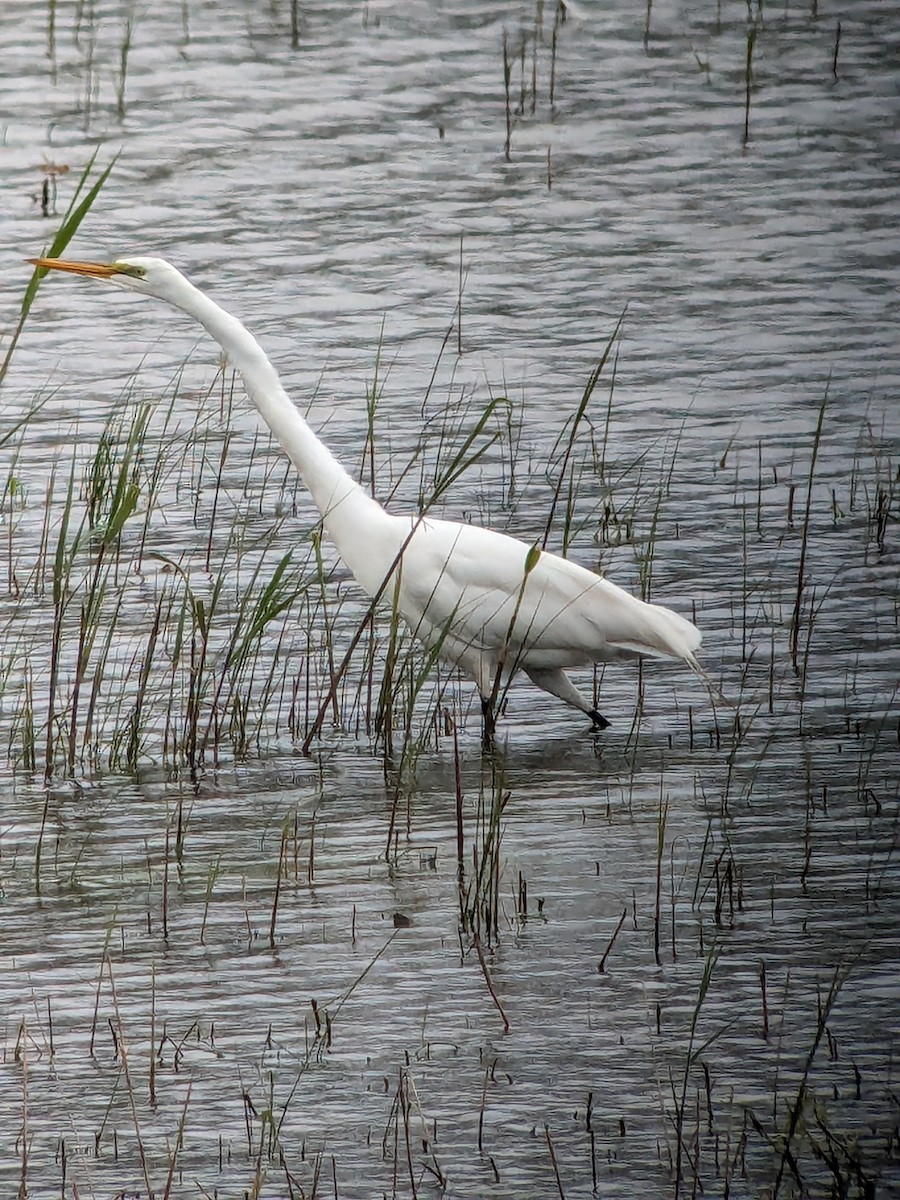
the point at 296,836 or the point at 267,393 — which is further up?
the point at 267,393

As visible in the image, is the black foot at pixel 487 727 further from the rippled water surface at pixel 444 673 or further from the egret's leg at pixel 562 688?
the egret's leg at pixel 562 688

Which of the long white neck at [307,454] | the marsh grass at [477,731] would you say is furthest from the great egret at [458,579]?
the marsh grass at [477,731]

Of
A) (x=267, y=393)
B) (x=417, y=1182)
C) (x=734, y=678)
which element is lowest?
(x=734, y=678)

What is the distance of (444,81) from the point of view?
44.2 ft

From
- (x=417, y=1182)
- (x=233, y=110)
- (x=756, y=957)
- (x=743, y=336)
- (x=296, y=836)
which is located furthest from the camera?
(x=233, y=110)

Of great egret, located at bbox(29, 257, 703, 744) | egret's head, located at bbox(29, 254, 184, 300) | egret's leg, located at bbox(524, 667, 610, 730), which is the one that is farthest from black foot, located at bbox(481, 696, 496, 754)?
egret's head, located at bbox(29, 254, 184, 300)

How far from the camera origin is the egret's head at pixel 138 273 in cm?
647

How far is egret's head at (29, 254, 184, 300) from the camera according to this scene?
6469mm

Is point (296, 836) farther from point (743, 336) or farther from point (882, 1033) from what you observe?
point (743, 336)

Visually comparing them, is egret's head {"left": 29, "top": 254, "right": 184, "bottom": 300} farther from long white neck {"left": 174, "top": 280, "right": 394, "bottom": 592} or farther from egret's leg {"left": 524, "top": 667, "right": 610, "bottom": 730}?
egret's leg {"left": 524, "top": 667, "right": 610, "bottom": 730}

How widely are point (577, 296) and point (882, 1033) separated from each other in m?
6.37

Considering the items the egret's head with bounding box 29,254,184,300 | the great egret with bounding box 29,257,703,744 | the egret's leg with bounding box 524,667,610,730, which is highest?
the egret's head with bounding box 29,254,184,300

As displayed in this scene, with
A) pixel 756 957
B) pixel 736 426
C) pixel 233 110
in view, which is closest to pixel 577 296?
pixel 736 426

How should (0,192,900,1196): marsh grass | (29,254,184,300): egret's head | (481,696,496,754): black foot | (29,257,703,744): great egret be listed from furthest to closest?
(29,254,184,300): egret's head → (29,257,703,744): great egret → (481,696,496,754): black foot → (0,192,900,1196): marsh grass
